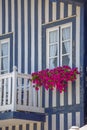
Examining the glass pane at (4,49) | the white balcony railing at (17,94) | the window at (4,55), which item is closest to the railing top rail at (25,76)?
the white balcony railing at (17,94)

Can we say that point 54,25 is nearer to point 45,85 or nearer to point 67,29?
point 67,29

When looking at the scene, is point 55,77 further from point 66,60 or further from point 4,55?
point 4,55

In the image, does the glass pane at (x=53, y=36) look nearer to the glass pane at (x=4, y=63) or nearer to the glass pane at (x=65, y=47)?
the glass pane at (x=65, y=47)

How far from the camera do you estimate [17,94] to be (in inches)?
510

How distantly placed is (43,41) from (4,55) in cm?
154

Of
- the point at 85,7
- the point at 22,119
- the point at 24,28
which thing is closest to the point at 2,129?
the point at 22,119

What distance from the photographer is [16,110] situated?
12742mm

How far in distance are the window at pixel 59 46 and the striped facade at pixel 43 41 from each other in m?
0.13

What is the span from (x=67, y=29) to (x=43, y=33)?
0.82 m

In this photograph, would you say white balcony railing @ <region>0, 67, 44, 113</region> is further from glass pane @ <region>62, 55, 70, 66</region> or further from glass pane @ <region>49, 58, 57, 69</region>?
glass pane @ <region>62, 55, 70, 66</region>

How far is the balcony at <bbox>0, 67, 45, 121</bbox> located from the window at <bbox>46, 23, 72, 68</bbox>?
2.85 ft

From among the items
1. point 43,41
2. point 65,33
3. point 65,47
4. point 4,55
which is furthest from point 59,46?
point 4,55

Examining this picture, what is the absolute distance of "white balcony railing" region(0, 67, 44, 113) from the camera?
1277 centimetres

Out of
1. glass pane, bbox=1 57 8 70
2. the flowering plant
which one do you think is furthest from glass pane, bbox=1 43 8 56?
the flowering plant
